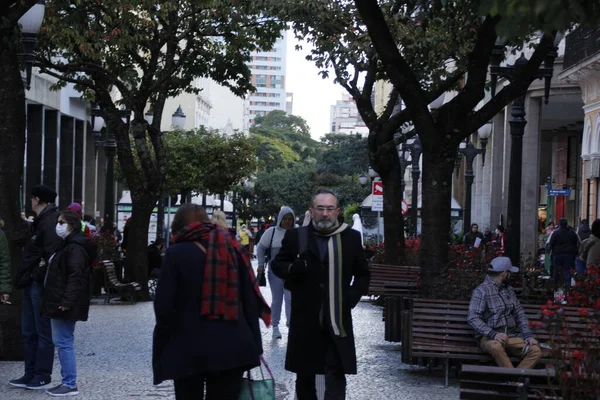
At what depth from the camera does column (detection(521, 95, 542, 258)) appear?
38750mm

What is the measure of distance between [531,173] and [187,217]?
108 feet

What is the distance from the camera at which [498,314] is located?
35.8 feet

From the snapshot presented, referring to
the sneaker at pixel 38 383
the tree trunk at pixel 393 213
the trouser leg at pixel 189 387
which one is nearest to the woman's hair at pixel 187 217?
the trouser leg at pixel 189 387

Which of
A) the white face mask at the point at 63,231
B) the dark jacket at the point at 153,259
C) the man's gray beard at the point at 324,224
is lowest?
the dark jacket at the point at 153,259

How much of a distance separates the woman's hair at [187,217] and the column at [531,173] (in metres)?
32.4

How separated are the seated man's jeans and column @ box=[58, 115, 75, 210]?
39731 mm

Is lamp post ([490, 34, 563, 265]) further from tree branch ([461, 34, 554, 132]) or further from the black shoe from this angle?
the black shoe

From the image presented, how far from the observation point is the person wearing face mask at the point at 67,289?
10.2m

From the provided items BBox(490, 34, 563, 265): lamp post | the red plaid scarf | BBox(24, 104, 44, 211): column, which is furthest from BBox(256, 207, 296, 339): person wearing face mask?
BBox(24, 104, 44, 211): column

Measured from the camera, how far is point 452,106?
44.1ft

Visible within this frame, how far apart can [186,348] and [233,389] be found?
0.34 metres

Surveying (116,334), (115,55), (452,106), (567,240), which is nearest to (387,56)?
(452,106)

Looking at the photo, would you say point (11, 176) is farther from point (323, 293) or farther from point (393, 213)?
point (393, 213)

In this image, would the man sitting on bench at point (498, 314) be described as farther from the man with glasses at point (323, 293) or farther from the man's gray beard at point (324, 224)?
the man's gray beard at point (324, 224)
